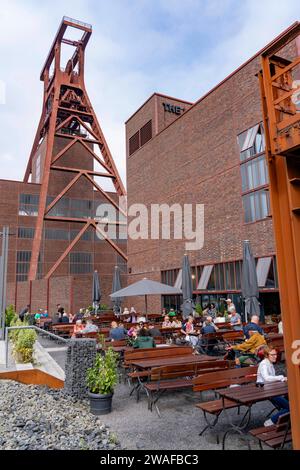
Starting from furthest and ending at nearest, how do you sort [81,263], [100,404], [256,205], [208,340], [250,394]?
[81,263] < [256,205] < [208,340] < [100,404] < [250,394]

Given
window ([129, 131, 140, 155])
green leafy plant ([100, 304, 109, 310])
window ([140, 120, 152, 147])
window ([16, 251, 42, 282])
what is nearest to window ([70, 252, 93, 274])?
window ([16, 251, 42, 282])

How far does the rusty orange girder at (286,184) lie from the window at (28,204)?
39372 mm

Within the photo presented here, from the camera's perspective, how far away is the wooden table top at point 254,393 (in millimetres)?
4224

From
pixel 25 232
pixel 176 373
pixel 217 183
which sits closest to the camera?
pixel 176 373

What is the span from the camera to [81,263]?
→ 1665 inches

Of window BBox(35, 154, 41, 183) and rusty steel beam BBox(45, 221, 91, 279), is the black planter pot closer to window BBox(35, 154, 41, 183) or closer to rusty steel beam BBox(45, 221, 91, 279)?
rusty steel beam BBox(45, 221, 91, 279)

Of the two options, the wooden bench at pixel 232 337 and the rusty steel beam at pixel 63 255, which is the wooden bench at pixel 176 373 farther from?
the rusty steel beam at pixel 63 255

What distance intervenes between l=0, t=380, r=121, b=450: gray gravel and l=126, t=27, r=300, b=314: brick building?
1113 cm

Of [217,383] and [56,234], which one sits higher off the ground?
[56,234]

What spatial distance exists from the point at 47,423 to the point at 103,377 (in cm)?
108

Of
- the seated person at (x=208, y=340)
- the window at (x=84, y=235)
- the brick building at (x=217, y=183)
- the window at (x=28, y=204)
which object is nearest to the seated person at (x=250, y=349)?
the seated person at (x=208, y=340)

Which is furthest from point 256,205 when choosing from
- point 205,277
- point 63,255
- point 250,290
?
point 63,255

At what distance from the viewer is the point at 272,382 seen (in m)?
5.00

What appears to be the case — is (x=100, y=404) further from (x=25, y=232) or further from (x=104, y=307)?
(x=25, y=232)
